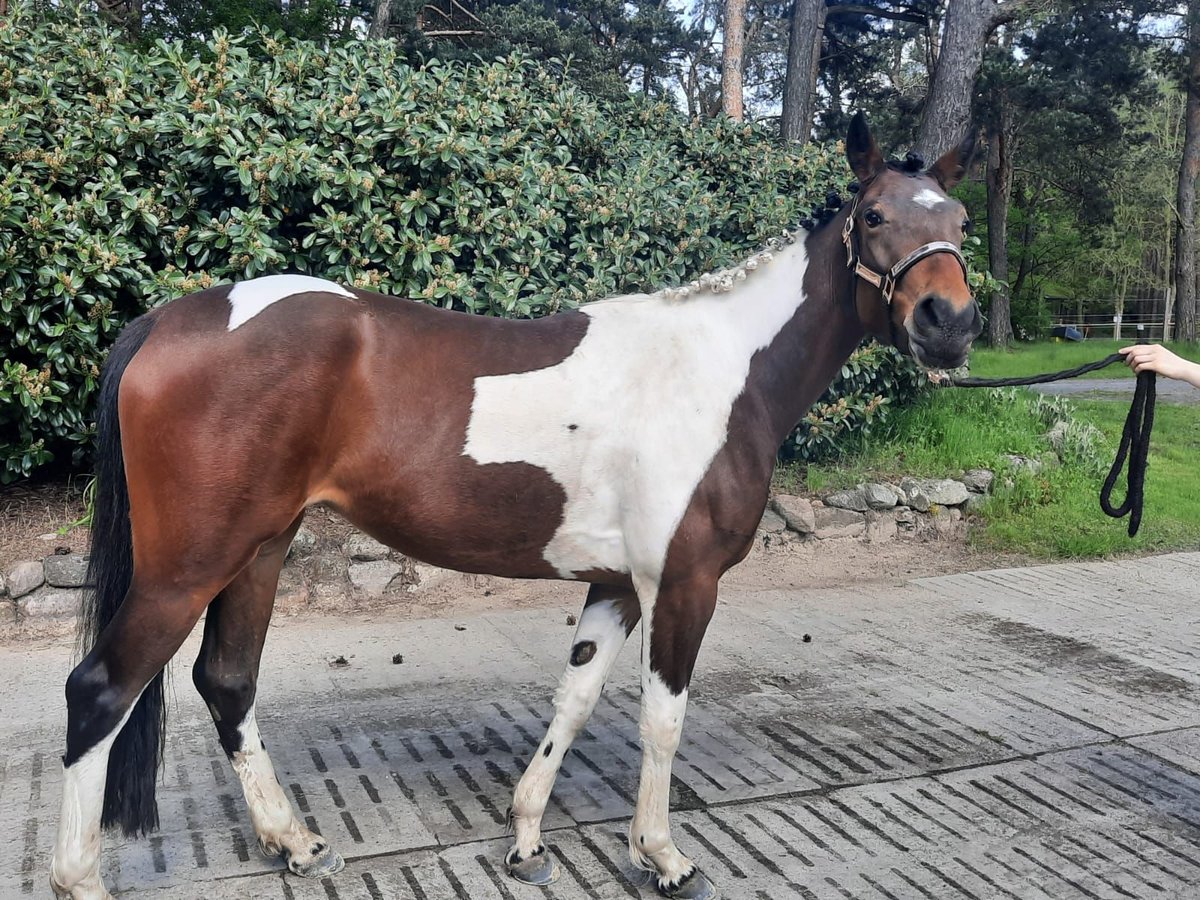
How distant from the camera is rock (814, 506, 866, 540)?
7.18 metres

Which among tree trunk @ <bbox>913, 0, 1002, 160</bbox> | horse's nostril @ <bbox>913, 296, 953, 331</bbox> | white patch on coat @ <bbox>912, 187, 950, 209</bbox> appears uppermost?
tree trunk @ <bbox>913, 0, 1002, 160</bbox>

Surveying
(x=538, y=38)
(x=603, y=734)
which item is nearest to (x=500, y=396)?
(x=603, y=734)

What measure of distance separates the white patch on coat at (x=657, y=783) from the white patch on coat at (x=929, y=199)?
5.08ft

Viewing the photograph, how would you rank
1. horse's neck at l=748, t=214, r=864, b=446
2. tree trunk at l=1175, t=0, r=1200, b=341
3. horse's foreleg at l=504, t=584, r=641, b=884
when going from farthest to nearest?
tree trunk at l=1175, t=0, r=1200, b=341
horse's neck at l=748, t=214, r=864, b=446
horse's foreleg at l=504, t=584, r=641, b=884

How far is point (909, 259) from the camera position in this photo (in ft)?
9.25

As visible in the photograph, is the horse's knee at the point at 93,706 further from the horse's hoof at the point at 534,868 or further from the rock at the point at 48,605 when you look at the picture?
the rock at the point at 48,605

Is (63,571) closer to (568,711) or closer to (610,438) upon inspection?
(568,711)

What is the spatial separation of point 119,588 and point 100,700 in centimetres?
42

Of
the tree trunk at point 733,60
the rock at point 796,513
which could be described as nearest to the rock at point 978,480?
the rock at point 796,513

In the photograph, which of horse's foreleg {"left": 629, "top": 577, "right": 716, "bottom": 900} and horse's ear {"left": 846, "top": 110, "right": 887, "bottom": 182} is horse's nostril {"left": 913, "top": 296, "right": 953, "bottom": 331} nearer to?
horse's ear {"left": 846, "top": 110, "right": 887, "bottom": 182}

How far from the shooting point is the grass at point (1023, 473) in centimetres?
743

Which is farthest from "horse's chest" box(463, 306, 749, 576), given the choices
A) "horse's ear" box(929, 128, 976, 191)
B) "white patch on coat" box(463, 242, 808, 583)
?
"horse's ear" box(929, 128, 976, 191)

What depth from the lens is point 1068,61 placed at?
21219mm

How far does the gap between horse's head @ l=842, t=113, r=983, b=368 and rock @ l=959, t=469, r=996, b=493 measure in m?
5.14
